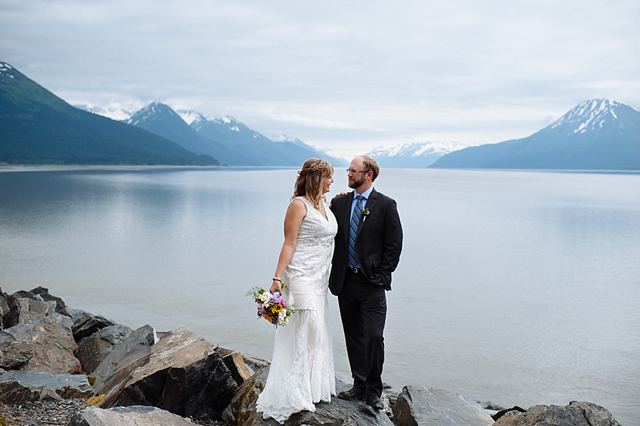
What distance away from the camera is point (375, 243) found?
5.75 metres

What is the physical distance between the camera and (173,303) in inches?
655

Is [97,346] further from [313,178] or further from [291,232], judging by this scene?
[313,178]

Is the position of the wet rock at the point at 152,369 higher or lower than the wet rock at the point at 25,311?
higher

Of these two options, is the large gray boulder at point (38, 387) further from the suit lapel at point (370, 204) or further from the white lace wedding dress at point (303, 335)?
the suit lapel at point (370, 204)

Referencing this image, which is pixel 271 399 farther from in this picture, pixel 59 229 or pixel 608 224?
pixel 608 224

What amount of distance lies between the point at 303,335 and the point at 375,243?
1.15 m

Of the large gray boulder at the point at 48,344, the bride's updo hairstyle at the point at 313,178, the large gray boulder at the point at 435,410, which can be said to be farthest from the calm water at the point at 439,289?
the bride's updo hairstyle at the point at 313,178

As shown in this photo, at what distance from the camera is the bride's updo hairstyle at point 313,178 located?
5602 mm

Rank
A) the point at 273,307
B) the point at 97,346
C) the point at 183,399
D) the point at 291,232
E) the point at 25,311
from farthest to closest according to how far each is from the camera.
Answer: the point at 25,311
the point at 97,346
the point at 183,399
the point at 291,232
the point at 273,307

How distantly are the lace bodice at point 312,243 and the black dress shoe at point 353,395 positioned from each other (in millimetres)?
1294

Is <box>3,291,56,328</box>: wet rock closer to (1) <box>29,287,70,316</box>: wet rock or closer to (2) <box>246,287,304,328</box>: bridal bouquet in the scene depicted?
(1) <box>29,287,70,316</box>: wet rock

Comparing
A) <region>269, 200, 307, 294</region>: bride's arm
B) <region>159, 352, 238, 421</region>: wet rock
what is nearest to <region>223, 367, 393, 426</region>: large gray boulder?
<region>159, 352, 238, 421</region>: wet rock

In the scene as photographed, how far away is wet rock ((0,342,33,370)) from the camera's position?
855 centimetres

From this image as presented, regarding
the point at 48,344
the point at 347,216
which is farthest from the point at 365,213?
the point at 48,344
